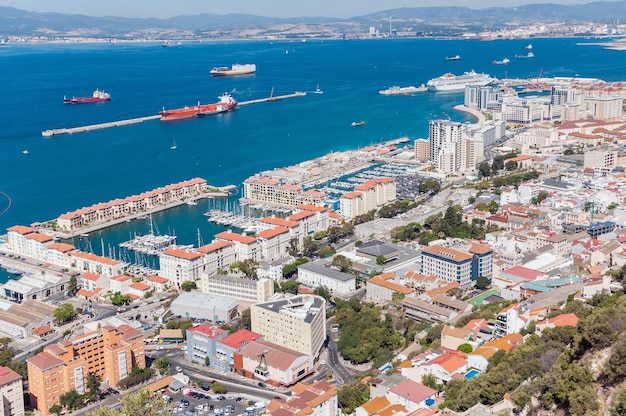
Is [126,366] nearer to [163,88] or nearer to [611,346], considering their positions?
[611,346]

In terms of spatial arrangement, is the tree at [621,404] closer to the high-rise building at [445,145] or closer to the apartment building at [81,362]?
the apartment building at [81,362]

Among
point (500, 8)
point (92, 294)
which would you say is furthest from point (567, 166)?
point (500, 8)

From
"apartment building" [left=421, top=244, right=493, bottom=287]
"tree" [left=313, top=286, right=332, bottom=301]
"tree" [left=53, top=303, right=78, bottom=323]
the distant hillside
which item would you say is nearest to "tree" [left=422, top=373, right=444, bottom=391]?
"tree" [left=313, top=286, right=332, bottom=301]

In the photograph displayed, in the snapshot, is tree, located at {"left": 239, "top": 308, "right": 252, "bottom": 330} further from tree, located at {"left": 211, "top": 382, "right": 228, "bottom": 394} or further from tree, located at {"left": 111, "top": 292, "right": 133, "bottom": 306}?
tree, located at {"left": 111, "top": 292, "right": 133, "bottom": 306}

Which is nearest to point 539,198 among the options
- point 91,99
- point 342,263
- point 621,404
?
point 342,263

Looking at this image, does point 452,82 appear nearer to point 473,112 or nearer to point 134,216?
point 473,112

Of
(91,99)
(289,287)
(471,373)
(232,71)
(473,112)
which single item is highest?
(232,71)
